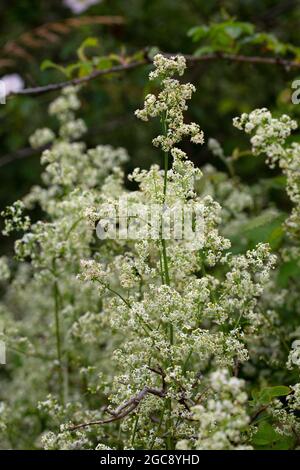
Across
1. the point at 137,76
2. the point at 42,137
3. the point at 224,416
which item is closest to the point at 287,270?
the point at 224,416

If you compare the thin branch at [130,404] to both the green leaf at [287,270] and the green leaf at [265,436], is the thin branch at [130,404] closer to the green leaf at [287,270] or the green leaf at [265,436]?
the green leaf at [265,436]

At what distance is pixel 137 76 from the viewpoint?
12.7ft

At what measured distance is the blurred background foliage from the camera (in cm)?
409

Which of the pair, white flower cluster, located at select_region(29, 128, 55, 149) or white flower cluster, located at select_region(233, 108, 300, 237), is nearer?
white flower cluster, located at select_region(233, 108, 300, 237)

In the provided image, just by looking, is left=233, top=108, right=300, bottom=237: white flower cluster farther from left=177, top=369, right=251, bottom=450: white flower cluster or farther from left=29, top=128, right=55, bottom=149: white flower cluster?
left=29, top=128, right=55, bottom=149: white flower cluster

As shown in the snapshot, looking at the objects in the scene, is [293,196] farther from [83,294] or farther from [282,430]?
[83,294]

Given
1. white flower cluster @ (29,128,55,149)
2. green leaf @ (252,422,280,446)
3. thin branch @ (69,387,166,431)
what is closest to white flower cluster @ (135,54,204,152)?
thin branch @ (69,387,166,431)

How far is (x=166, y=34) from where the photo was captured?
4.18 meters

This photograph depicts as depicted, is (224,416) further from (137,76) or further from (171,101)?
(137,76)

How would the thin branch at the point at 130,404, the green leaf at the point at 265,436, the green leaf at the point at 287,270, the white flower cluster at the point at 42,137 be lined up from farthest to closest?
the white flower cluster at the point at 42,137
the green leaf at the point at 287,270
the green leaf at the point at 265,436
the thin branch at the point at 130,404

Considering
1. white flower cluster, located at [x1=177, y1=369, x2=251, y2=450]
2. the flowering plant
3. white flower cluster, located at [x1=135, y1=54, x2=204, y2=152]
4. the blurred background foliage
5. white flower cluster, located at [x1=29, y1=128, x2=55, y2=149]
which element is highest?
the blurred background foliage

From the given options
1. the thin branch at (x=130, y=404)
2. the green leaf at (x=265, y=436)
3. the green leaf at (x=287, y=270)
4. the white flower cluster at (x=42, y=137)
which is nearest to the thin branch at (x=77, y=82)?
the white flower cluster at (x=42, y=137)

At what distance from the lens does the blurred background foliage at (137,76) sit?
4086mm

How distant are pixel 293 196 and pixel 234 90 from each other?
2.87 meters
